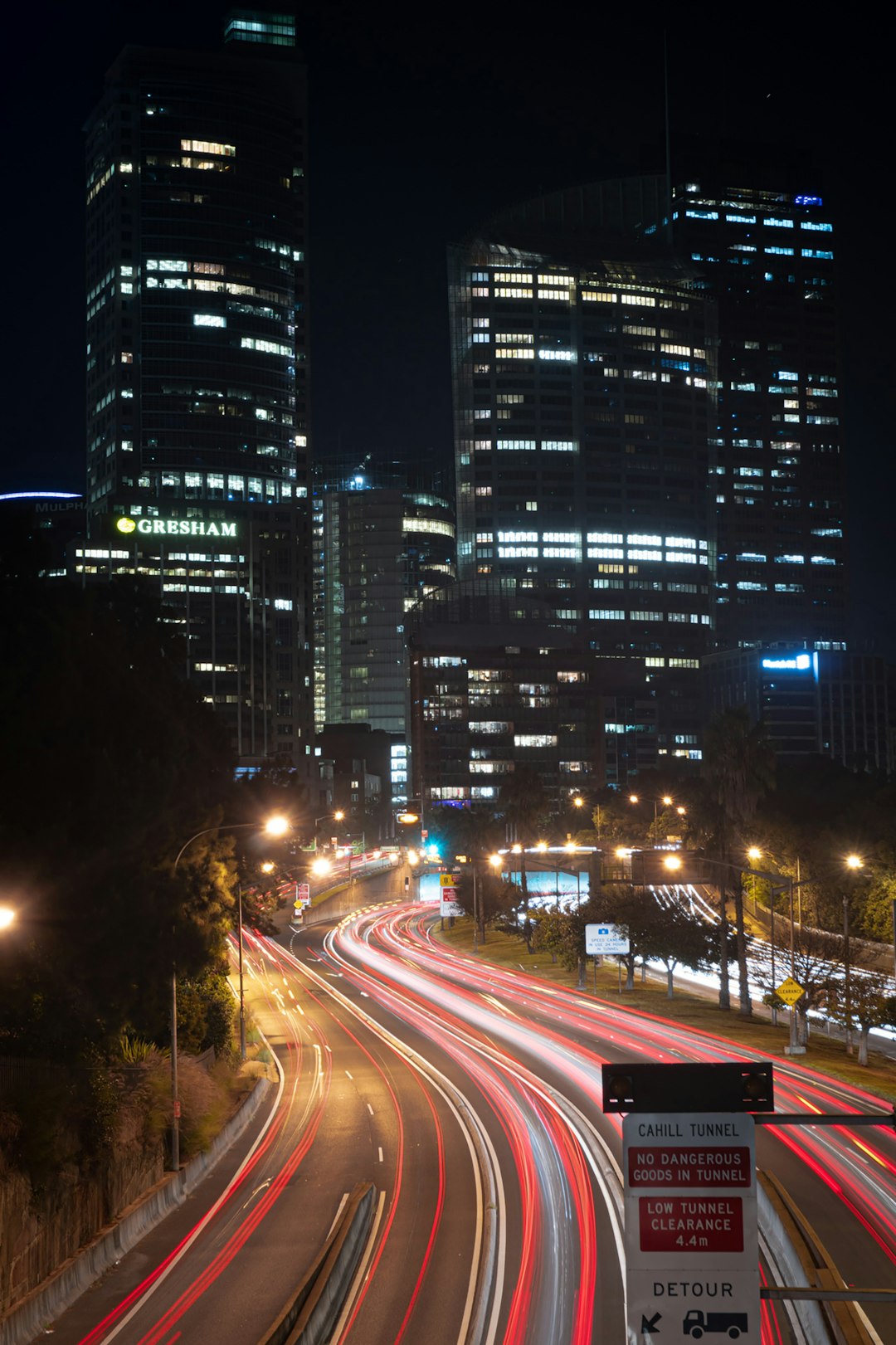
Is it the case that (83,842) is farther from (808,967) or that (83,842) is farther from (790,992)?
(808,967)

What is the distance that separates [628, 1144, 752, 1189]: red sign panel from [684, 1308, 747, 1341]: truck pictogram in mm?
1279

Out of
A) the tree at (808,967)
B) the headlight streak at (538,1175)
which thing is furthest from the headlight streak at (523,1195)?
the tree at (808,967)

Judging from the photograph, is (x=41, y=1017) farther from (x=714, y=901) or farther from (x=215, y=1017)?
(x=714, y=901)

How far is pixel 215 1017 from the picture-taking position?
6031cm

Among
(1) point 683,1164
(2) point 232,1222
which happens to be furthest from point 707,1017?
(1) point 683,1164

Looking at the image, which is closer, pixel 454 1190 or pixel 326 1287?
pixel 326 1287

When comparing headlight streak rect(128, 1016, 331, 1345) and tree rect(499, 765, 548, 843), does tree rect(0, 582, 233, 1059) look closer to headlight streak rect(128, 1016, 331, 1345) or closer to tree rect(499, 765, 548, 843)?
headlight streak rect(128, 1016, 331, 1345)

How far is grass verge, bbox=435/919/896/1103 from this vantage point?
2432 inches

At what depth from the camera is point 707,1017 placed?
75.8 metres

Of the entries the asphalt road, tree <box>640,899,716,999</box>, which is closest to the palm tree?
tree <box>640,899,716,999</box>

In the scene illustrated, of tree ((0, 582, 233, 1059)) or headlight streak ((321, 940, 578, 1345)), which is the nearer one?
headlight streak ((321, 940, 578, 1345))

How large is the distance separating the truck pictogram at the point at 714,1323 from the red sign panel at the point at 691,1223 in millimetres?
641

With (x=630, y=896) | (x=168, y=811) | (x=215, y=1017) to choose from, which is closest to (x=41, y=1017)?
(x=168, y=811)

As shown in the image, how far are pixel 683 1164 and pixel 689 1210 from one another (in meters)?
0.49
